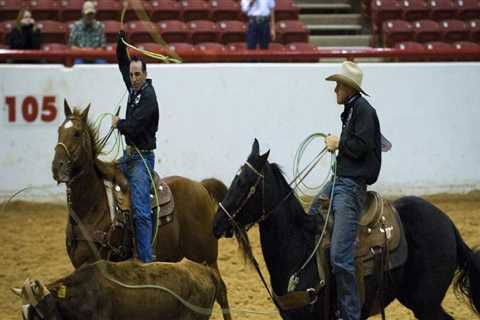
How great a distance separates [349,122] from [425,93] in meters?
6.23

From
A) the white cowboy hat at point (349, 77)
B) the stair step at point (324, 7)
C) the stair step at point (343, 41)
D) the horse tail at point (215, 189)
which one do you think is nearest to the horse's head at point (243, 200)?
the white cowboy hat at point (349, 77)

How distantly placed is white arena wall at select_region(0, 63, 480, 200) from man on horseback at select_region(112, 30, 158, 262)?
387 cm

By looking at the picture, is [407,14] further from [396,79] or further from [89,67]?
[89,67]

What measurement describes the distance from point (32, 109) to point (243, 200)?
18.8 ft

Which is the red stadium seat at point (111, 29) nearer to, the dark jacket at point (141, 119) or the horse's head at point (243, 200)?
the dark jacket at point (141, 119)

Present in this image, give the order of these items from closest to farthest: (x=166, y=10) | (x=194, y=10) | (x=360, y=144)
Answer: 1. (x=360, y=144)
2. (x=166, y=10)
3. (x=194, y=10)

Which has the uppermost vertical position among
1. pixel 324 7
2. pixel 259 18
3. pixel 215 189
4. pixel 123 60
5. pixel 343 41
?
pixel 123 60

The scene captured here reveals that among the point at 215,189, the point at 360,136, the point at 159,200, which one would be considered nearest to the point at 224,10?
the point at 215,189

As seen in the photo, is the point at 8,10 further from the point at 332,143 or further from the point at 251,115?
the point at 332,143

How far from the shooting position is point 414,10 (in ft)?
56.1

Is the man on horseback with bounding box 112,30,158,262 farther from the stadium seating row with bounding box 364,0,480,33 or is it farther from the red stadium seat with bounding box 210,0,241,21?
the stadium seating row with bounding box 364,0,480,33

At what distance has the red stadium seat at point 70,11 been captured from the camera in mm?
15438

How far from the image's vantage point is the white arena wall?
11.5 metres

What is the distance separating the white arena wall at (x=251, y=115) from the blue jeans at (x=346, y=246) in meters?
5.44
